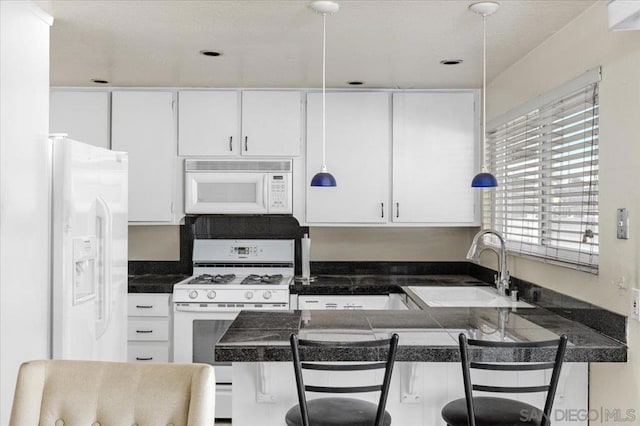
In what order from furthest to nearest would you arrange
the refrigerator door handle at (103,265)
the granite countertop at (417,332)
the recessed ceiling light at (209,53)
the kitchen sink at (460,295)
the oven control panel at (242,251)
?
1. the oven control panel at (242,251)
2. the kitchen sink at (460,295)
3. the recessed ceiling light at (209,53)
4. the refrigerator door handle at (103,265)
5. the granite countertop at (417,332)

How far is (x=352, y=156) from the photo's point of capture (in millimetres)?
4242

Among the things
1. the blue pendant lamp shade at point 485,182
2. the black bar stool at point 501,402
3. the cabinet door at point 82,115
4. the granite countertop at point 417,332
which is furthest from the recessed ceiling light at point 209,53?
the black bar stool at point 501,402

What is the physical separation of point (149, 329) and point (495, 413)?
2.53 m

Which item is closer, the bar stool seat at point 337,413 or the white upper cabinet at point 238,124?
the bar stool seat at point 337,413

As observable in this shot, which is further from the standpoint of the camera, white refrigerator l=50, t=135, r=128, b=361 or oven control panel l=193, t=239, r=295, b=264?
oven control panel l=193, t=239, r=295, b=264

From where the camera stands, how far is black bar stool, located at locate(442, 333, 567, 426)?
6.49 ft

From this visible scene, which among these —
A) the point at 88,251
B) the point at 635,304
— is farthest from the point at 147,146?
the point at 635,304

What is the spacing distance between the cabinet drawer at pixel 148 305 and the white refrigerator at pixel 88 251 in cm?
60

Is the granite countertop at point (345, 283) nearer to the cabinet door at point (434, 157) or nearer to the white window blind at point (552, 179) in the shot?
the cabinet door at point (434, 157)

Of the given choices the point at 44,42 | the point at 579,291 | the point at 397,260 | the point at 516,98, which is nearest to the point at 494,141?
the point at 516,98

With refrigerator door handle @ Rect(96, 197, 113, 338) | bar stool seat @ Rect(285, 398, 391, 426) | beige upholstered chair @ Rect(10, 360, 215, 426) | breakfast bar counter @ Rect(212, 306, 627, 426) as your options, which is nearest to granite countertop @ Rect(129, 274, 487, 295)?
refrigerator door handle @ Rect(96, 197, 113, 338)

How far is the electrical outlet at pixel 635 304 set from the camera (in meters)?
2.17

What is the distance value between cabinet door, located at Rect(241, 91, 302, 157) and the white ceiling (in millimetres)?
118

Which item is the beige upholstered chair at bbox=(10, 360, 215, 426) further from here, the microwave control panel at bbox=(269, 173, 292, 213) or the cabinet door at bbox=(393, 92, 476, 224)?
the cabinet door at bbox=(393, 92, 476, 224)
